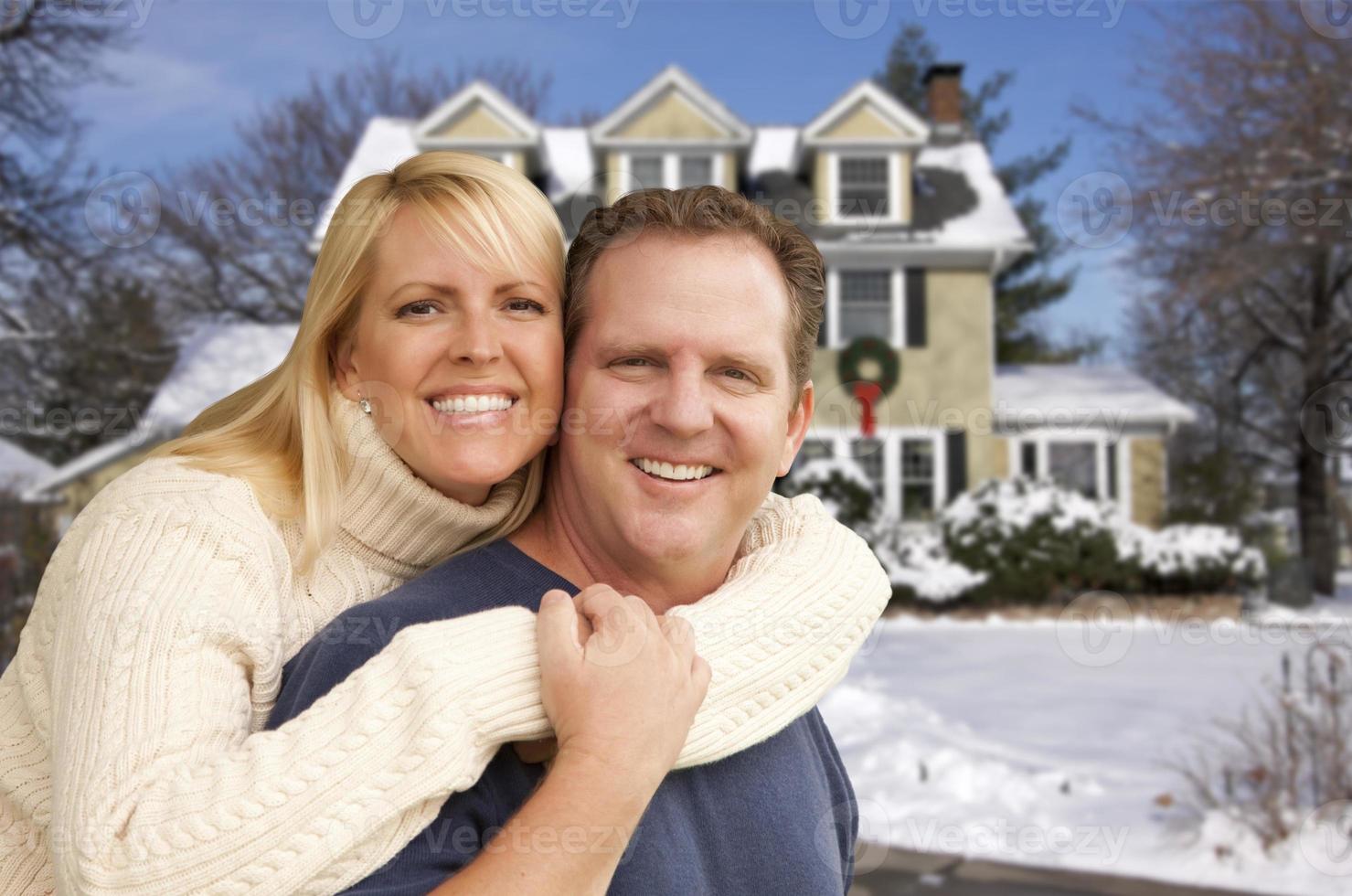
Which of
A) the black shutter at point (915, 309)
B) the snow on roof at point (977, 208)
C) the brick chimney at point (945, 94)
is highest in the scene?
the brick chimney at point (945, 94)

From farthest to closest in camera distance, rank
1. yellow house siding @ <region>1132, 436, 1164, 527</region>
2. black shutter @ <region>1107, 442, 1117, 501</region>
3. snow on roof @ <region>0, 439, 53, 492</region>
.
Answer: black shutter @ <region>1107, 442, 1117, 501</region>
yellow house siding @ <region>1132, 436, 1164, 527</region>
snow on roof @ <region>0, 439, 53, 492</region>

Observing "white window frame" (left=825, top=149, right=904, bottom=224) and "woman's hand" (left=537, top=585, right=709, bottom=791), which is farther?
"white window frame" (left=825, top=149, right=904, bottom=224)

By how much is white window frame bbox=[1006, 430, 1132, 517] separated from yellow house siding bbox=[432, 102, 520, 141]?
32.4ft

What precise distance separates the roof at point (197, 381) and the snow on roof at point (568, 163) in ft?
17.0

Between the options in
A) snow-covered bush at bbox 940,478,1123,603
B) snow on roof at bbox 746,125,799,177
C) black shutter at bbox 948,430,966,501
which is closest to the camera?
snow-covered bush at bbox 940,478,1123,603

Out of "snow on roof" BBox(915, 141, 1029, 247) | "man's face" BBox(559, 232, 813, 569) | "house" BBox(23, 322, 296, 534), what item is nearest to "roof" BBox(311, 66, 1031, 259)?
"snow on roof" BBox(915, 141, 1029, 247)

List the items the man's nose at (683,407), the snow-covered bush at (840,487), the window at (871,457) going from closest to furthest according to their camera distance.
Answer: the man's nose at (683,407) < the snow-covered bush at (840,487) < the window at (871,457)

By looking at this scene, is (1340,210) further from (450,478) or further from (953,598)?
(450,478)

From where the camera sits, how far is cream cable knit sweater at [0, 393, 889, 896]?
1.67m

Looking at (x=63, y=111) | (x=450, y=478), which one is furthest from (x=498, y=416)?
(x=63, y=111)

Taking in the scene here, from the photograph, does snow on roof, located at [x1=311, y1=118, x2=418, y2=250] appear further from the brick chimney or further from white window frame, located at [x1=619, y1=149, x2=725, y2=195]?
the brick chimney

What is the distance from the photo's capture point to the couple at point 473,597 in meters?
1.68

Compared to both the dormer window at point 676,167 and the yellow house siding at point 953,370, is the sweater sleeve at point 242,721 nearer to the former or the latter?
the yellow house siding at point 953,370

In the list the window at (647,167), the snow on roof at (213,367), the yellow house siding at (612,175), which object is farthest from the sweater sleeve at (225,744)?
the window at (647,167)
